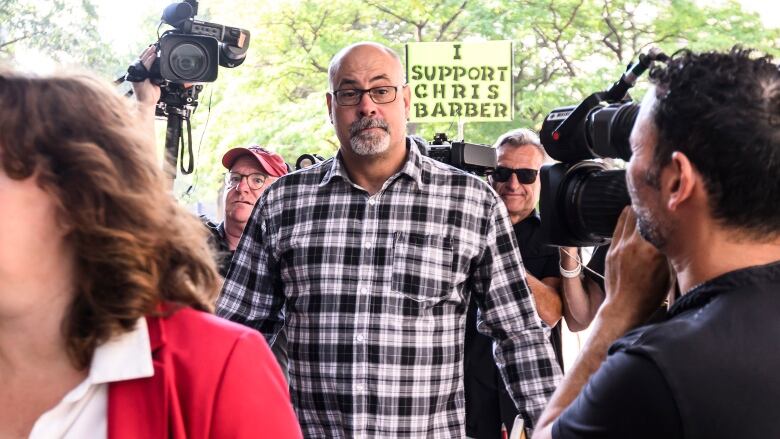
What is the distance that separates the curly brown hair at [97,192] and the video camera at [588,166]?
84 cm

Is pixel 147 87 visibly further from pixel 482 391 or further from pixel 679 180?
pixel 679 180

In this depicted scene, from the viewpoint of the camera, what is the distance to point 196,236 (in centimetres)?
155

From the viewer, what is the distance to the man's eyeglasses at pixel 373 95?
3.12 metres

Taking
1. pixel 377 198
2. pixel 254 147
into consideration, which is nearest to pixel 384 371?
pixel 377 198

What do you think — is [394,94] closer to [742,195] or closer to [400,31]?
[742,195]

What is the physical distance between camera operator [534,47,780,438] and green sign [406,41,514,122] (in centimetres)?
533

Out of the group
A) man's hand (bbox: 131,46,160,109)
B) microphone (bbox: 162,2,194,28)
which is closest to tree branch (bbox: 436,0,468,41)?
microphone (bbox: 162,2,194,28)

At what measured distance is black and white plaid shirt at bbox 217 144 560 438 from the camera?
2.82m

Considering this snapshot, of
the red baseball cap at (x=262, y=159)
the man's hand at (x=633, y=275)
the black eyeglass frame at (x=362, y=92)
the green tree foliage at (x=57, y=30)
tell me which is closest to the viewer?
the man's hand at (x=633, y=275)

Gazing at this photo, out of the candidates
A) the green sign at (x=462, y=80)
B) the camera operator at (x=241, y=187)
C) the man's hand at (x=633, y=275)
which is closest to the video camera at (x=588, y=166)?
the man's hand at (x=633, y=275)

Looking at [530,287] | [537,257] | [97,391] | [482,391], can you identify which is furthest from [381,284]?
[97,391]

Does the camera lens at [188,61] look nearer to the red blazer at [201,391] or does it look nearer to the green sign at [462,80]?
the red blazer at [201,391]

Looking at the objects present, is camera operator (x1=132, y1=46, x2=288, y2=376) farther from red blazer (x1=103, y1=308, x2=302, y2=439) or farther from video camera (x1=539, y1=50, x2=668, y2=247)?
red blazer (x1=103, y1=308, x2=302, y2=439)

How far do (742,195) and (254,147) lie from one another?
122 inches
